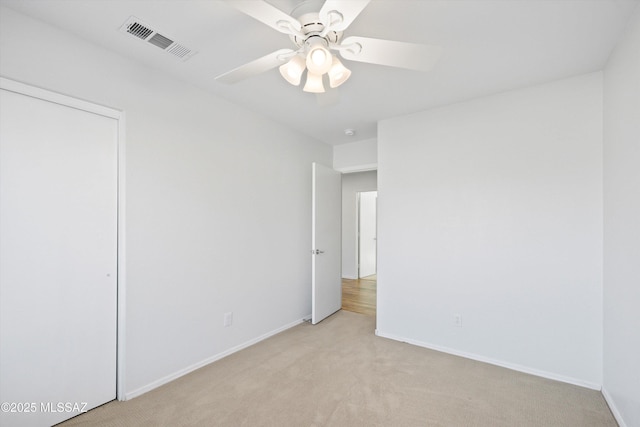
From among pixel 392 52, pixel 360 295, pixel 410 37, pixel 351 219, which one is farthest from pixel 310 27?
pixel 351 219

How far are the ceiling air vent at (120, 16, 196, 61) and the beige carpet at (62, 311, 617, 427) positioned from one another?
8.05ft

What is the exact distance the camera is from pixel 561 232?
2271mm

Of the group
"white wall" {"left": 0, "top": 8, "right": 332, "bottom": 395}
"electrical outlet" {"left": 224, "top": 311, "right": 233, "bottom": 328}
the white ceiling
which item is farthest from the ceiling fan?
"electrical outlet" {"left": 224, "top": 311, "right": 233, "bottom": 328}

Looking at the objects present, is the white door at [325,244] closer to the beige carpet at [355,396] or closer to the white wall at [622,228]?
the beige carpet at [355,396]

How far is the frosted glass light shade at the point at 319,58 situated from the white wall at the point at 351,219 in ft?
15.6

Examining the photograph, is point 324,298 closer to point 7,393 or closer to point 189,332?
point 189,332

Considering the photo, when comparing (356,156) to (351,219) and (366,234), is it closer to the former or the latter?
(351,219)

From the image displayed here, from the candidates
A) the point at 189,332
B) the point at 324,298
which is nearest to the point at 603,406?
the point at 324,298

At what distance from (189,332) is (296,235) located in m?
1.62

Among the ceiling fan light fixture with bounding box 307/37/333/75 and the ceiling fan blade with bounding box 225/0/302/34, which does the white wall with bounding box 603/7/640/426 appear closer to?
the ceiling fan light fixture with bounding box 307/37/333/75

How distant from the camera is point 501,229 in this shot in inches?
99.1

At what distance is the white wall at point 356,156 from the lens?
3.86 m

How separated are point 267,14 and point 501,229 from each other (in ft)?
8.25

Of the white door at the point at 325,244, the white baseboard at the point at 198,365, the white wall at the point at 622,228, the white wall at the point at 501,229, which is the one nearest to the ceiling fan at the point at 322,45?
the white wall at the point at 622,228
